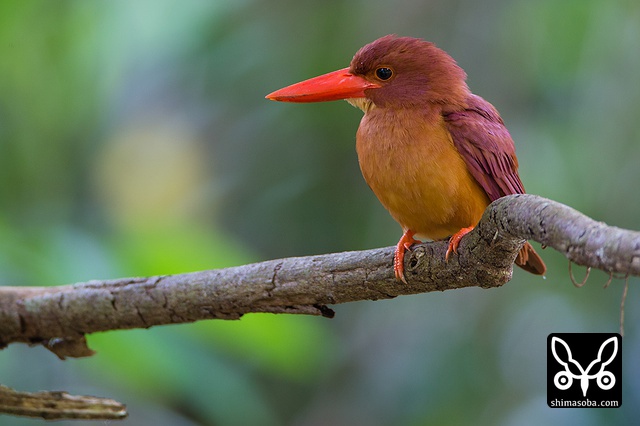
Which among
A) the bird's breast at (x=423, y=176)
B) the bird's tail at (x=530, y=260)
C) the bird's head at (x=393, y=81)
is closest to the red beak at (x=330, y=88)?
the bird's head at (x=393, y=81)

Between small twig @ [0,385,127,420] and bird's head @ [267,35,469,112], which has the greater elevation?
bird's head @ [267,35,469,112]

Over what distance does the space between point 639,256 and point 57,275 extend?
6.73 feet

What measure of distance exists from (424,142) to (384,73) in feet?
1.17

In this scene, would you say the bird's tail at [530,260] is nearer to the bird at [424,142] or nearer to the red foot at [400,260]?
the bird at [424,142]

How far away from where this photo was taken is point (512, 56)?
366 centimetres

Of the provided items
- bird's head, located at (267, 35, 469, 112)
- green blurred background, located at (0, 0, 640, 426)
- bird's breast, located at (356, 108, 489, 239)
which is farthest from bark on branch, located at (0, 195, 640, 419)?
bird's head, located at (267, 35, 469, 112)

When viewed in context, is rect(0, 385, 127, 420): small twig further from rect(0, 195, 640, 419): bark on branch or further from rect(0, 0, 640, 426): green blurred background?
rect(0, 0, 640, 426): green blurred background

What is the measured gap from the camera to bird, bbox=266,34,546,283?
197 cm

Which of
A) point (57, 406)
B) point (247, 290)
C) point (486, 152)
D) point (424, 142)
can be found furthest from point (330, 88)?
point (57, 406)

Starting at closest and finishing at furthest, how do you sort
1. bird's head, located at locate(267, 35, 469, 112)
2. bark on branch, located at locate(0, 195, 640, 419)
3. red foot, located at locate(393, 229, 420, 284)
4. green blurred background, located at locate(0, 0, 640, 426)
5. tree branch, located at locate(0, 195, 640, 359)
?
tree branch, located at locate(0, 195, 640, 359)
bark on branch, located at locate(0, 195, 640, 419)
red foot, located at locate(393, 229, 420, 284)
bird's head, located at locate(267, 35, 469, 112)
green blurred background, located at locate(0, 0, 640, 426)

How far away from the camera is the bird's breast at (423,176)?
77.0 inches

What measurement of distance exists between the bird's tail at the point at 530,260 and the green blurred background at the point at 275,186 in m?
0.94

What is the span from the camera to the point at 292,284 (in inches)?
77.1

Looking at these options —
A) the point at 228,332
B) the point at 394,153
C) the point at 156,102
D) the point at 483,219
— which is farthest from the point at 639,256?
the point at 156,102
